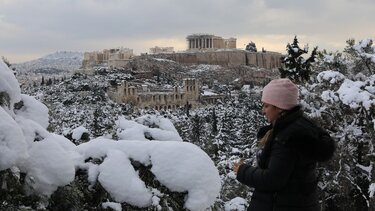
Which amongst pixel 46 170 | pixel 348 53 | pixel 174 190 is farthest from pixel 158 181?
pixel 348 53

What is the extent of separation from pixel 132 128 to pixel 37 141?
4.42 feet

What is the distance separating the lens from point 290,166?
304cm

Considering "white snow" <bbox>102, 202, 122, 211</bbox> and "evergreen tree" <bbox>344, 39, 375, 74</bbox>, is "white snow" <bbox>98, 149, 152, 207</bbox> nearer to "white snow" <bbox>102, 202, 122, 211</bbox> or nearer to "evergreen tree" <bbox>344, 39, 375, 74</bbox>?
"white snow" <bbox>102, 202, 122, 211</bbox>

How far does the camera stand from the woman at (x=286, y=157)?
120 inches

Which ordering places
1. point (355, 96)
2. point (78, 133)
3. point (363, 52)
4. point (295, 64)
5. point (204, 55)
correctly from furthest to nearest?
point (204, 55), point (295, 64), point (363, 52), point (355, 96), point (78, 133)

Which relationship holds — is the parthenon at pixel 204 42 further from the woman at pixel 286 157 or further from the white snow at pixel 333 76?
the woman at pixel 286 157

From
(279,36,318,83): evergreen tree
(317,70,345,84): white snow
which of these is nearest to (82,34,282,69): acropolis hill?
(279,36,318,83): evergreen tree

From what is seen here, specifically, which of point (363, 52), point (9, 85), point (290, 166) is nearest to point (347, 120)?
point (363, 52)

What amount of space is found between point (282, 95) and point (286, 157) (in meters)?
0.44

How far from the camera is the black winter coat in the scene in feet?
10.0

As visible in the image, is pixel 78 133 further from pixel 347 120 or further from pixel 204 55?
pixel 204 55

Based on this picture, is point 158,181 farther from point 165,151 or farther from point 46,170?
point 46,170

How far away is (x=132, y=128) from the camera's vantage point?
15.9 ft

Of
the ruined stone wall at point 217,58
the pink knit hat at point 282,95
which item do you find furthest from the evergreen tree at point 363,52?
the ruined stone wall at point 217,58
